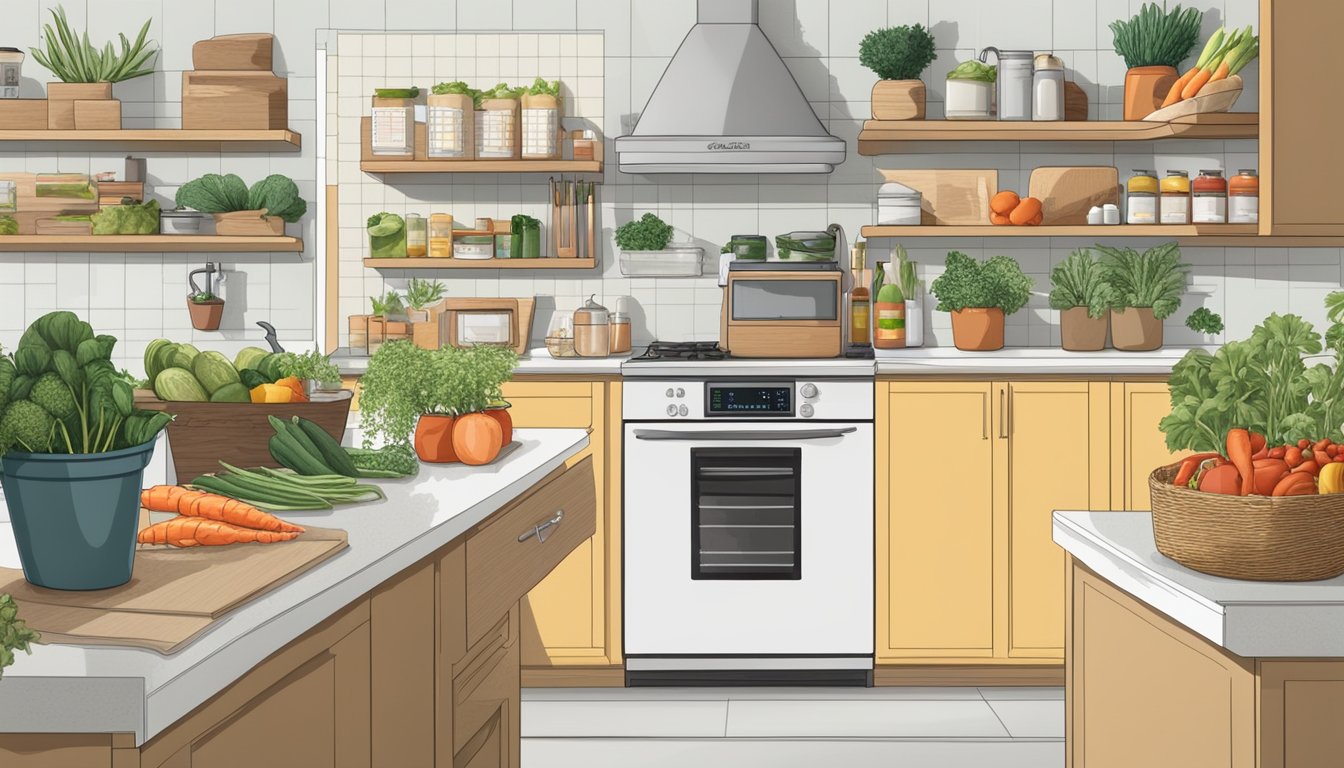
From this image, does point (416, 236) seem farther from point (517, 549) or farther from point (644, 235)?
point (517, 549)

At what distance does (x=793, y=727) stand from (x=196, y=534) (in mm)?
2576

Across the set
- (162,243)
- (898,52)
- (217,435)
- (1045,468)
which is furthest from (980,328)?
(217,435)

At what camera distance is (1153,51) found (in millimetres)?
4645

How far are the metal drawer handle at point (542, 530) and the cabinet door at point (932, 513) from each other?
203 cm

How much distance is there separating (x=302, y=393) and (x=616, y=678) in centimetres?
228

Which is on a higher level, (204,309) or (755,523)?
(204,309)

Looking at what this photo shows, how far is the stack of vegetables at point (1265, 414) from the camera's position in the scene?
4.61 feet

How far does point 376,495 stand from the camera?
5.90 ft

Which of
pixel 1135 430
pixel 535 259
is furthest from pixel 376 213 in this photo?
pixel 1135 430

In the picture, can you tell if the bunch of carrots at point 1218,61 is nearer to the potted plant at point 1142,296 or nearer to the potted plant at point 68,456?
the potted plant at point 1142,296

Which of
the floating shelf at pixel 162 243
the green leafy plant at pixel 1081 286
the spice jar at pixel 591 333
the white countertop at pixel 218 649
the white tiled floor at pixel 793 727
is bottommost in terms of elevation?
the white tiled floor at pixel 793 727

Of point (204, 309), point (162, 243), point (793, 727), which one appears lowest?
point (793, 727)

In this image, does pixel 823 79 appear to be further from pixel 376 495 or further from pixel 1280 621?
pixel 1280 621

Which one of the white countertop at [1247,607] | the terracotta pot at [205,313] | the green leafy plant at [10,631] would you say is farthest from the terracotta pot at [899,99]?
the green leafy plant at [10,631]
